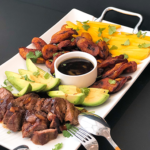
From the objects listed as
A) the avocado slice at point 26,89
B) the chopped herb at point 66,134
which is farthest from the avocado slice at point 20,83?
the chopped herb at point 66,134

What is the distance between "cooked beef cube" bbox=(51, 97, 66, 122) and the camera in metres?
2.01

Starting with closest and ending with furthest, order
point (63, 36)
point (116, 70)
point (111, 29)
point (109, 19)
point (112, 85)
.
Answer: point (112, 85) → point (116, 70) → point (63, 36) → point (111, 29) → point (109, 19)

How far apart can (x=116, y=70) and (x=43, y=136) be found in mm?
1015

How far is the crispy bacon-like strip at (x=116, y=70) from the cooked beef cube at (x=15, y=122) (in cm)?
96

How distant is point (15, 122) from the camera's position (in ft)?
6.46

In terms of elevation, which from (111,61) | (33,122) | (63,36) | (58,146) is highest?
(63,36)

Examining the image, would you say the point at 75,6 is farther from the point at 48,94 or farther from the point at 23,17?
the point at 48,94

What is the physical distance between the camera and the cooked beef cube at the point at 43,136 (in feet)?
6.08

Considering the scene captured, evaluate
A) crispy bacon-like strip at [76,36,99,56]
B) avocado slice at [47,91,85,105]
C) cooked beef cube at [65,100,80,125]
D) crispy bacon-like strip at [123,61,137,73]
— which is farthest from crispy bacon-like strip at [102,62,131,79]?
cooked beef cube at [65,100,80,125]

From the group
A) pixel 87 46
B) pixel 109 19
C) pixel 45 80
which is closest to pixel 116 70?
pixel 87 46

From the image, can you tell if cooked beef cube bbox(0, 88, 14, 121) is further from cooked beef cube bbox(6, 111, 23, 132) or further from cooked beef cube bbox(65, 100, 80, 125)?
cooked beef cube bbox(65, 100, 80, 125)

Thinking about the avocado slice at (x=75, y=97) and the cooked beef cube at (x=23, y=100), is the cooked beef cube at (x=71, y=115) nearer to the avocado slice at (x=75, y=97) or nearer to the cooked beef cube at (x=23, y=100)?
the avocado slice at (x=75, y=97)

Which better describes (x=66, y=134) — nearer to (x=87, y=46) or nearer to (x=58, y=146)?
(x=58, y=146)

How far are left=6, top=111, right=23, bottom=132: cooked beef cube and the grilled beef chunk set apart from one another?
49 millimetres
